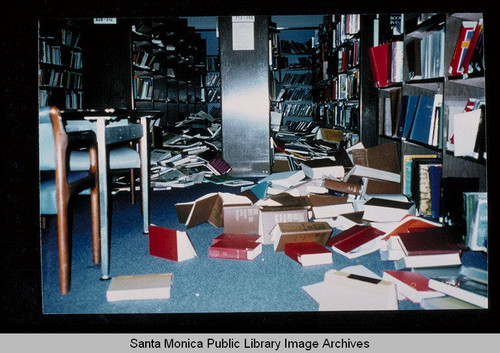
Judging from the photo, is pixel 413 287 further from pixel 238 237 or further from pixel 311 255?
pixel 238 237

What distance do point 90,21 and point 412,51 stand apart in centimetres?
282

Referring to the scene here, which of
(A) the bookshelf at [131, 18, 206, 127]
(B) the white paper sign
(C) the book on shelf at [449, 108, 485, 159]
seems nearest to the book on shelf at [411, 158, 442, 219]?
(C) the book on shelf at [449, 108, 485, 159]

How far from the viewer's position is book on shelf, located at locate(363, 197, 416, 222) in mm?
1937

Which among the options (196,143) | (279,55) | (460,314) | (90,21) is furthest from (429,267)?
(279,55)

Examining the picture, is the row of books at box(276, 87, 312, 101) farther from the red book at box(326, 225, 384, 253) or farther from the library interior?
the red book at box(326, 225, 384, 253)

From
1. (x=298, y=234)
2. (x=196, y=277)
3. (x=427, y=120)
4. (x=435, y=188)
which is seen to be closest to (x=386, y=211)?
(x=435, y=188)

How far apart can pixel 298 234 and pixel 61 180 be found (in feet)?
3.23

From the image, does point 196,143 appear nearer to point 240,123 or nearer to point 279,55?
point 240,123

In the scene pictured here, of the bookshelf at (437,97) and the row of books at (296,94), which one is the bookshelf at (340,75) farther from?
the bookshelf at (437,97)

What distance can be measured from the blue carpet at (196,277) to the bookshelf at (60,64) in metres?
3.50

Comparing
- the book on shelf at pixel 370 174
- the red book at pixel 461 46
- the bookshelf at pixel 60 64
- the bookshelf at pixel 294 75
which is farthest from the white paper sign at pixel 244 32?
the bookshelf at pixel 294 75

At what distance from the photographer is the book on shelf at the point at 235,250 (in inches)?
63.5

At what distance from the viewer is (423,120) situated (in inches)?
90.2

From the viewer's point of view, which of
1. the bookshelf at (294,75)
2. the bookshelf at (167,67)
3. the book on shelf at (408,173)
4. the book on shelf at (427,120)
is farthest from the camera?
the bookshelf at (294,75)
